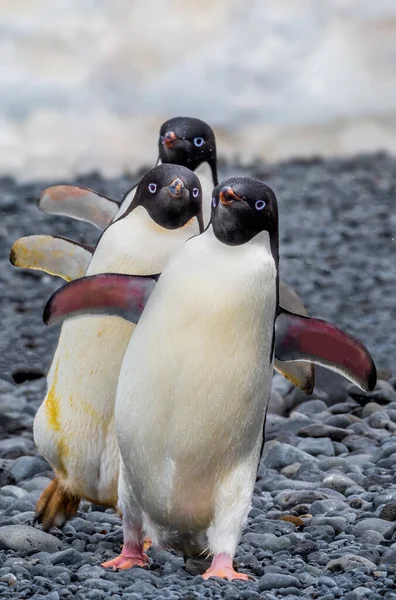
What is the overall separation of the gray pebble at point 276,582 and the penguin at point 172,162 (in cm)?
176

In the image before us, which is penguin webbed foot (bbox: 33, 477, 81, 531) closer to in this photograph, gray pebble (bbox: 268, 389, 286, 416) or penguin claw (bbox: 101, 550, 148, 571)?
penguin claw (bbox: 101, 550, 148, 571)

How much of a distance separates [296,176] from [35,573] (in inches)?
594

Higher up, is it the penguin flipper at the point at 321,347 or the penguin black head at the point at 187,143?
the penguin black head at the point at 187,143

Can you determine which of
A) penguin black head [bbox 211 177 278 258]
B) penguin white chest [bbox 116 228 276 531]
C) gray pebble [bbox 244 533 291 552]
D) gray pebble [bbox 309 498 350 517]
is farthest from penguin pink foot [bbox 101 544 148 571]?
penguin black head [bbox 211 177 278 258]

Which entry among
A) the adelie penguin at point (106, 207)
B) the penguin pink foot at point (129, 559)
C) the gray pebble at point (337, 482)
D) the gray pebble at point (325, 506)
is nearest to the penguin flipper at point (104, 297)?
the adelie penguin at point (106, 207)

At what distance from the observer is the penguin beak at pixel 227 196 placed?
12.8ft

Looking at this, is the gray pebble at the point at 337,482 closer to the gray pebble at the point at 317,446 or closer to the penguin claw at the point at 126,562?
the gray pebble at the point at 317,446

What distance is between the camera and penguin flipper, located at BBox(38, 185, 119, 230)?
5.57 meters

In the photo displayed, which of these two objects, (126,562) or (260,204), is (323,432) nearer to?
(126,562)

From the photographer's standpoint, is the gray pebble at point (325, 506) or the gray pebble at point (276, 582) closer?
the gray pebble at point (276, 582)

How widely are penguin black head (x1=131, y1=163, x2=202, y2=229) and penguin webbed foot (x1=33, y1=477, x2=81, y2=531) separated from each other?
42.4 inches

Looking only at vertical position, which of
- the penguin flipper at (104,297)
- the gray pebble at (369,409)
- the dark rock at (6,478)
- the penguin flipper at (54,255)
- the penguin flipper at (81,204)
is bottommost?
the dark rock at (6,478)

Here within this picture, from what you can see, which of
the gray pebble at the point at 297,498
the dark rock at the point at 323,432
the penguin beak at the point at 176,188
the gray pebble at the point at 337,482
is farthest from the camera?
the dark rock at the point at 323,432

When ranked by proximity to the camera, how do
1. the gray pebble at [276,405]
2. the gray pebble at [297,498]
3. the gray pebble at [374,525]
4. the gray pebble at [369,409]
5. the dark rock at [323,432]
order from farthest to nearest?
the gray pebble at [276,405], the gray pebble at [369,409], the dark rock at [323,432], the gray pebble at [297,498], the gray pebble at [374,525]
